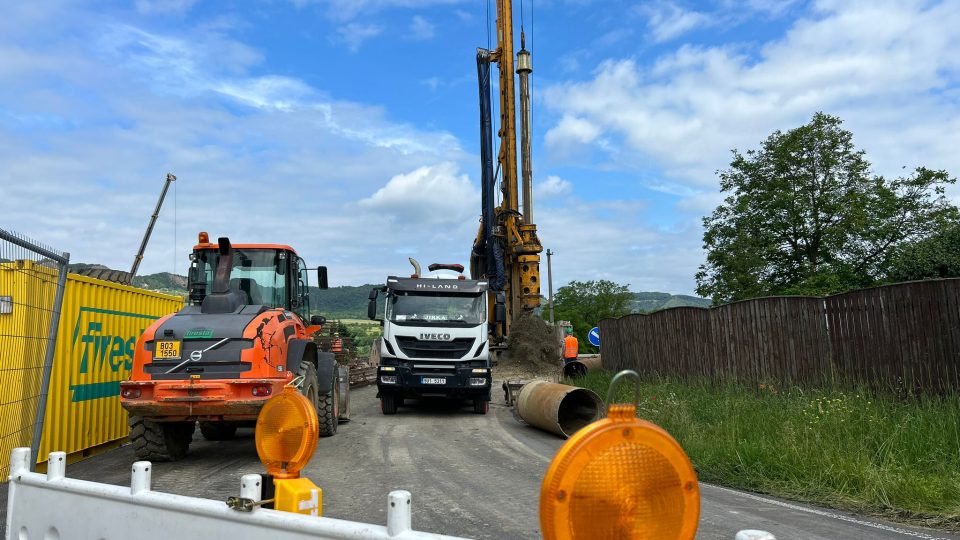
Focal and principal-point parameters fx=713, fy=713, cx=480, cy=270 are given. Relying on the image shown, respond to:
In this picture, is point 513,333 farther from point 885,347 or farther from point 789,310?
point 885,347

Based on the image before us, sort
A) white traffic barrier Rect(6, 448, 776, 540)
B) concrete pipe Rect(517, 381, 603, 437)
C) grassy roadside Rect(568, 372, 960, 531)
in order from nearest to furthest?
white traffic barrier Rect(6, 448, 776, 540) → grassy roadside Rect(568, 372, 960, 531) → concrete pipe Rect(517, 381, 603, 437)

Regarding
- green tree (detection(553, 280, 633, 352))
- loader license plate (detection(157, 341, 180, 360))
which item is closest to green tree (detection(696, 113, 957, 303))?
loader license plate (detection(157, 341, 180, 360))

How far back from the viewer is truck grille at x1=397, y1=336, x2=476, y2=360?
15078 mm

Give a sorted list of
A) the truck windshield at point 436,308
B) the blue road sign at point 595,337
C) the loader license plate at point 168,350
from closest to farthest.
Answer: the loader license plate at point 168,350, the truck windshield at point 436,308, the blue road sign at point 595,337

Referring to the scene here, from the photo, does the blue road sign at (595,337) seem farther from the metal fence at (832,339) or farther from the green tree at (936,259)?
the green tree at (936,259)

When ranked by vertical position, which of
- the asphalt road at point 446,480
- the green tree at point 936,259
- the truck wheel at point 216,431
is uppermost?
the green tree at point 936,259

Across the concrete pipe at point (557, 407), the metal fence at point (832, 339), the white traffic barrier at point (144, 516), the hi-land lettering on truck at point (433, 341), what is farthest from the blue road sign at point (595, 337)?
the white traffic barrier at point (144, 516)

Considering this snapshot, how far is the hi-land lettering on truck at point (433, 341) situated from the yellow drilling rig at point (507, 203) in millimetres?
7661

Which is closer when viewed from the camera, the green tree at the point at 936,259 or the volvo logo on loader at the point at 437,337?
the volvo logo on loader at the point at 437,337

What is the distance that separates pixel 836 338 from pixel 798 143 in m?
29.9

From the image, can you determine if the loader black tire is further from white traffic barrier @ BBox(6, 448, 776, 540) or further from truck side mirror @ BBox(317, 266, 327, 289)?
white traffic barrier @ BBox(6, 448, 776, 540)

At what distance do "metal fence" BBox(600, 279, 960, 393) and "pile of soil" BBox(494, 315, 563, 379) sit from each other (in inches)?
235

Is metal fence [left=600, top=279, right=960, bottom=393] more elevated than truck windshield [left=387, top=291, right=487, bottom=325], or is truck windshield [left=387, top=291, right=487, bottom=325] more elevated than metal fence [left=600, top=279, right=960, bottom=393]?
truck windshield [left=387, top=291, right=487, bottom=325]

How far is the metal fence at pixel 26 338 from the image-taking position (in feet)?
22.3
